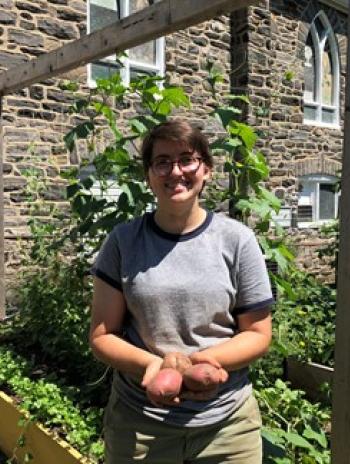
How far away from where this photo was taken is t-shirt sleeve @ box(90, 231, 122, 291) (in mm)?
1696

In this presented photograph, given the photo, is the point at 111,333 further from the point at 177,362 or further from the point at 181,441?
the point at 181,441

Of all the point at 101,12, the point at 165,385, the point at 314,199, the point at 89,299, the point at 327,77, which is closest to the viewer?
the point at 165,385

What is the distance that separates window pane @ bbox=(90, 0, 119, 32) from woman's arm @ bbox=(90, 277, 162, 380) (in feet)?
21.7

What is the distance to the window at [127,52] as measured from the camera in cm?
738

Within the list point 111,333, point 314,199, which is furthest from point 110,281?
point 314,199

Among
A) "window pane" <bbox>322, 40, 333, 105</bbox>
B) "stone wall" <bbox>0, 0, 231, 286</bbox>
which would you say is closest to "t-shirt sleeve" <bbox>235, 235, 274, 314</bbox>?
"stone wall" <bbox>0, 0, 231, 286</bbox>

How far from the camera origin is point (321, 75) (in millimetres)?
11492

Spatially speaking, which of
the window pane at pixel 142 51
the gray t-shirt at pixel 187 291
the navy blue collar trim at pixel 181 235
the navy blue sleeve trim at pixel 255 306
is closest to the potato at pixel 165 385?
the gray t-shirt at pixel 187 291

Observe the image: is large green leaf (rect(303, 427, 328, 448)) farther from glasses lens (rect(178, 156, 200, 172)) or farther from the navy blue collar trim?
glasses lens (rect(178, 156, 200, 172))

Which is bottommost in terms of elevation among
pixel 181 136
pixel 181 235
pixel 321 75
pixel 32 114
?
pixel 181 235

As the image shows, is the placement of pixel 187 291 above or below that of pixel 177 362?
above

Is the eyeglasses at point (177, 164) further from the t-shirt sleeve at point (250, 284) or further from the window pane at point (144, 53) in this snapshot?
the window pane at point (144, 53)

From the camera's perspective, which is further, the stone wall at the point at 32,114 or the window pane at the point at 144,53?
the window pane at the point at 144,53

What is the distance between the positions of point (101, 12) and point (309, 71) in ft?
18.4
